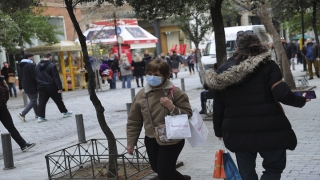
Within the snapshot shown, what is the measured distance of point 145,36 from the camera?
3981cm

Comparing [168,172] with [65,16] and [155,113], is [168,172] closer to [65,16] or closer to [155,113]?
[155,113]

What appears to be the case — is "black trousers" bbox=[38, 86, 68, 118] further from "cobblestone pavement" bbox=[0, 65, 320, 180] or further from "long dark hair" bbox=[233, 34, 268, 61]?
"long dark hair" bbox=[233, 34, 268, 61]

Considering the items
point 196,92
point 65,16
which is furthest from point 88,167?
point 65,16

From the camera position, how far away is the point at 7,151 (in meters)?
8.79

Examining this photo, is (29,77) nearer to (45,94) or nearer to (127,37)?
(45,94)

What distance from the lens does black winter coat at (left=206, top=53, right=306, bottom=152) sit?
184 inches

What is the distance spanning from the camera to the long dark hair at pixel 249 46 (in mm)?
4816

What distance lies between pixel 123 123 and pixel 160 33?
4189cm

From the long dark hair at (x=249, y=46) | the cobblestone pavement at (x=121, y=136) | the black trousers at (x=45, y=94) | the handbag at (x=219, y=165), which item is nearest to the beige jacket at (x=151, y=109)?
the handbag at (x=219, y=165)

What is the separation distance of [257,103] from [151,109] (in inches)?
48.4

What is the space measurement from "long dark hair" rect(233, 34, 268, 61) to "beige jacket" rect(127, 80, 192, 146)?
950 mm

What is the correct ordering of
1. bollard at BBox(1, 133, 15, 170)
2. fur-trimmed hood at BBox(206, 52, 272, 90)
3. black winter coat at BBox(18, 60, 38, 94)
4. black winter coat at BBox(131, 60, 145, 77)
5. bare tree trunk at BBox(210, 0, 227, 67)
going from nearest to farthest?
fur-trimmed hood at BBox(206, 52, 272, 90) < bollard at BBox(1, 133, 15, 170) < bare tree trunk at BBox(210, 0, 227, 67) < black winter coat at BBox(18, 60, 38, 94) < black winter coat at BBox(131, 60, 145, 77)

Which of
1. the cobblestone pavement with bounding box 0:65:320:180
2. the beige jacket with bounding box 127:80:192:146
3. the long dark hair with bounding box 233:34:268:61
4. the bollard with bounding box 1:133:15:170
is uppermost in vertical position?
the long dark hair with bounding box 233:34:268:61

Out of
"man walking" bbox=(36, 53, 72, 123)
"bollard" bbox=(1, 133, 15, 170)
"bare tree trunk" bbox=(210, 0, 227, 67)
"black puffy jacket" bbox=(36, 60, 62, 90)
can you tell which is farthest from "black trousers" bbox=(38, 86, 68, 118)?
"bollard" bbox=(1, 133, 15, 170)
